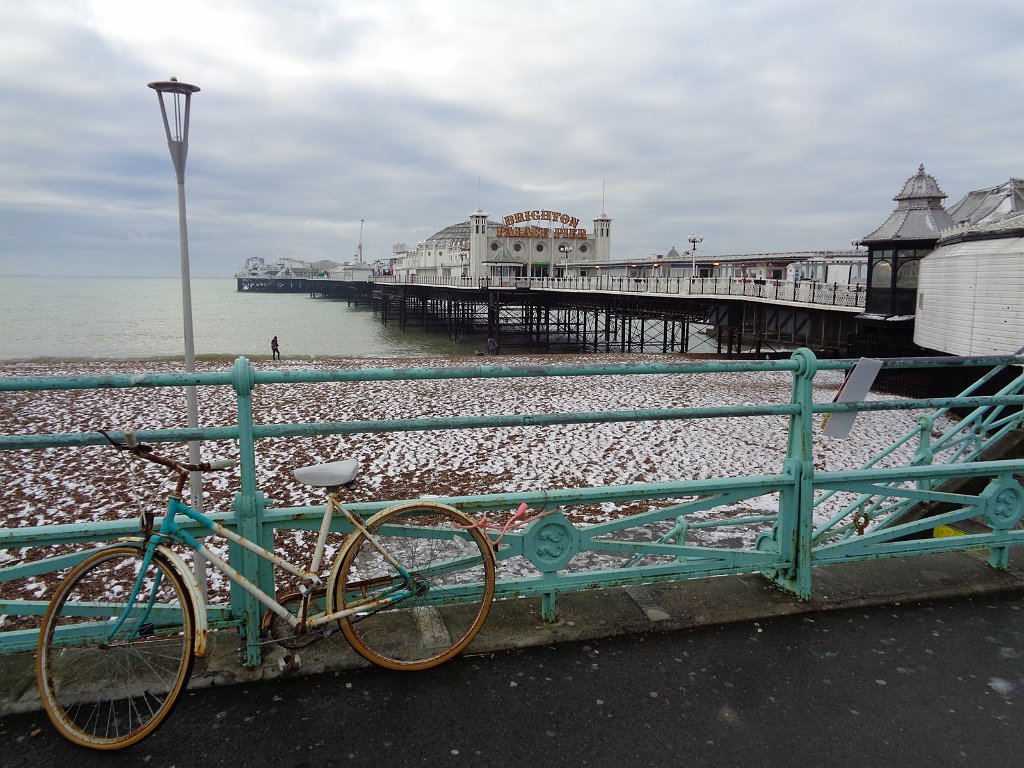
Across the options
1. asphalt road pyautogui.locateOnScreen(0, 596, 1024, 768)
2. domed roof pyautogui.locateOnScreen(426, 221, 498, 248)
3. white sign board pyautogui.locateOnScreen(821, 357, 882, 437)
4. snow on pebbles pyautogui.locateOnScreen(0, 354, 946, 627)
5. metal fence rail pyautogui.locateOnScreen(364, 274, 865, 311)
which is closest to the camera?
asphalt road pyautogui.locateOnScreen(0, 596, 1024, 768)

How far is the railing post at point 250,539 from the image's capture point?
296cm

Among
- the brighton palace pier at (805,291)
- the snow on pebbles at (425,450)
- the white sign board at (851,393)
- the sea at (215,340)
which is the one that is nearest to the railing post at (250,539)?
the white sign board at (851,393)

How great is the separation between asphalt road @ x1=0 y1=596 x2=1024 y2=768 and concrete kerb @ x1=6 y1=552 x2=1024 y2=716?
0.26 ft

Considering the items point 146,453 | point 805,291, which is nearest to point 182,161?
point 146,453

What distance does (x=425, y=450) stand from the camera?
13.3 m

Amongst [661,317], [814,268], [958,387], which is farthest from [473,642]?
[814,268]

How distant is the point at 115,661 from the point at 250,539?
2.49 feet

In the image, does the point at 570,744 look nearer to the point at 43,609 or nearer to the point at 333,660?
the point at 333,660

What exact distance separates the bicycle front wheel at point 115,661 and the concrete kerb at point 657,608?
0.52 feet

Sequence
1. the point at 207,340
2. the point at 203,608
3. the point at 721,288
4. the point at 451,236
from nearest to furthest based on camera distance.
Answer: the point at 203,608
the point at 721,288
the point at 207,340
the point at 451,236

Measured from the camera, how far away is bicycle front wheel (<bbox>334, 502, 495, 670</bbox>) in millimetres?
2961

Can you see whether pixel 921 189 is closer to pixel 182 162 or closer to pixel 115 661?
pixel 182 162

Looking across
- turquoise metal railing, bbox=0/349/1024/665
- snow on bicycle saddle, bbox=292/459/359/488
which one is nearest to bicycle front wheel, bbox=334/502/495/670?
turquoise metal railing, bbox=0/349/1024/665

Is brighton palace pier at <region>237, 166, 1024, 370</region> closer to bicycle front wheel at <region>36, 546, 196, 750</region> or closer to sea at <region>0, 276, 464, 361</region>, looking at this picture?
sea at <region>0, 276, 464, 361</region>
